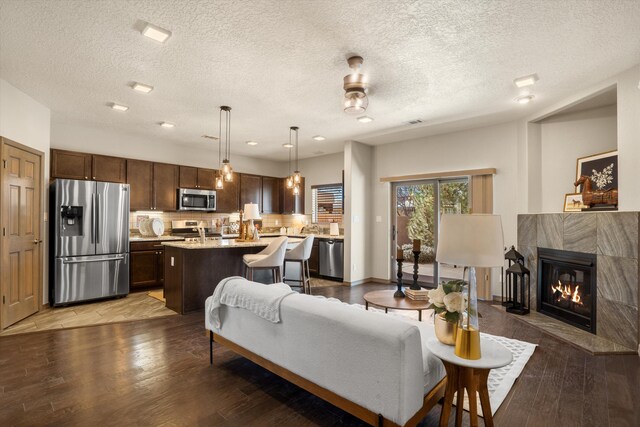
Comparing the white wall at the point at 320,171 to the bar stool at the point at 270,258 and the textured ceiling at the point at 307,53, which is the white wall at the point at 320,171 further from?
the bar stool at the point at 270,258

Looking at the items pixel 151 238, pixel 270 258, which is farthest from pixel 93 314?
pixel 270 258

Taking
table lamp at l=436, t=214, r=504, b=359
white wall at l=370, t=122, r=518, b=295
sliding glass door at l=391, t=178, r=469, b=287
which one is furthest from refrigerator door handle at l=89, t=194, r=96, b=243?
table lamp at l=436, t=214, r=504, b=359

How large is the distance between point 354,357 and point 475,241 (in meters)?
0.89

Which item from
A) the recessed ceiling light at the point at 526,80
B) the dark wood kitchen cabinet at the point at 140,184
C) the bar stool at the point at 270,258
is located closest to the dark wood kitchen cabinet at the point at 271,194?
the dark wood kitchen cabinet at the point at 140,184

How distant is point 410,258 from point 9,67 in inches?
242

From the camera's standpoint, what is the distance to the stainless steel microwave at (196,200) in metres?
6.38

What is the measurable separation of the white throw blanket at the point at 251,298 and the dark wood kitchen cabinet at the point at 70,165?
13.4 feet

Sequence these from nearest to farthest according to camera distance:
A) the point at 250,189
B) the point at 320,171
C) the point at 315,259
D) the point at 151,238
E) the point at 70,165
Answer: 1. the point at 70,165
2. the point at 151,238
3. the point at 315,259
4. the point at 250,189
5. the point at 320,171

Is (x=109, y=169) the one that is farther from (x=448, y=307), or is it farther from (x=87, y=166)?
(x=448, y=307)

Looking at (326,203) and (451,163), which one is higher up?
(451,163)

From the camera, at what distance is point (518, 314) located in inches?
167

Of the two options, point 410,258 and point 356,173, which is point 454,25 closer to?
point 356,173

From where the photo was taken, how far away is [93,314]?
4.29m

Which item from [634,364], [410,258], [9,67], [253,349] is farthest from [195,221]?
[634,364]
